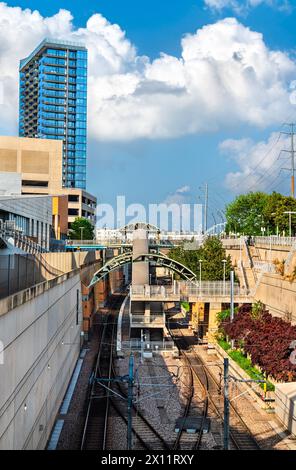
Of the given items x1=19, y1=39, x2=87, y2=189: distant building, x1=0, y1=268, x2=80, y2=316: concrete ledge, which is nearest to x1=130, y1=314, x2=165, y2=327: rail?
x1=0, y1=268, x2=80, y2=316: concrete ledge

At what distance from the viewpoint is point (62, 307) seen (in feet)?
92.8

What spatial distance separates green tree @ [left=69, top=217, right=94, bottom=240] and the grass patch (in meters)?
62.0

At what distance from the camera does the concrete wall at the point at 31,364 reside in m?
13.9

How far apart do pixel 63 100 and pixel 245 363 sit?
147029 millimetres

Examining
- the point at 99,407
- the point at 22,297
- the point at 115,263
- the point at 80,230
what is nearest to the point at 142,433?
the point at 99,407

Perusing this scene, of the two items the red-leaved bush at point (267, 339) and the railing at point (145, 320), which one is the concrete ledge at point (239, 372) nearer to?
the red-leaved bush at point (267, 339)

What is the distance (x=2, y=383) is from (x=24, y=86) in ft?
584

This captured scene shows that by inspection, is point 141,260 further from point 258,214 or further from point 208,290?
point 258,214

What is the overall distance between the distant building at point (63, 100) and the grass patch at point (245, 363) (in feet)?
431

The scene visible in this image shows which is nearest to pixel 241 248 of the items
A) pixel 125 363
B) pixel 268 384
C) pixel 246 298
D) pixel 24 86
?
pixel 246 298

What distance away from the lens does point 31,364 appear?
17.7 meters

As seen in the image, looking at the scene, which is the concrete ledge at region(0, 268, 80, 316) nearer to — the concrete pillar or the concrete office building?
the concrete pillar

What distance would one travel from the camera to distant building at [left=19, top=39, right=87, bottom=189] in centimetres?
16862
